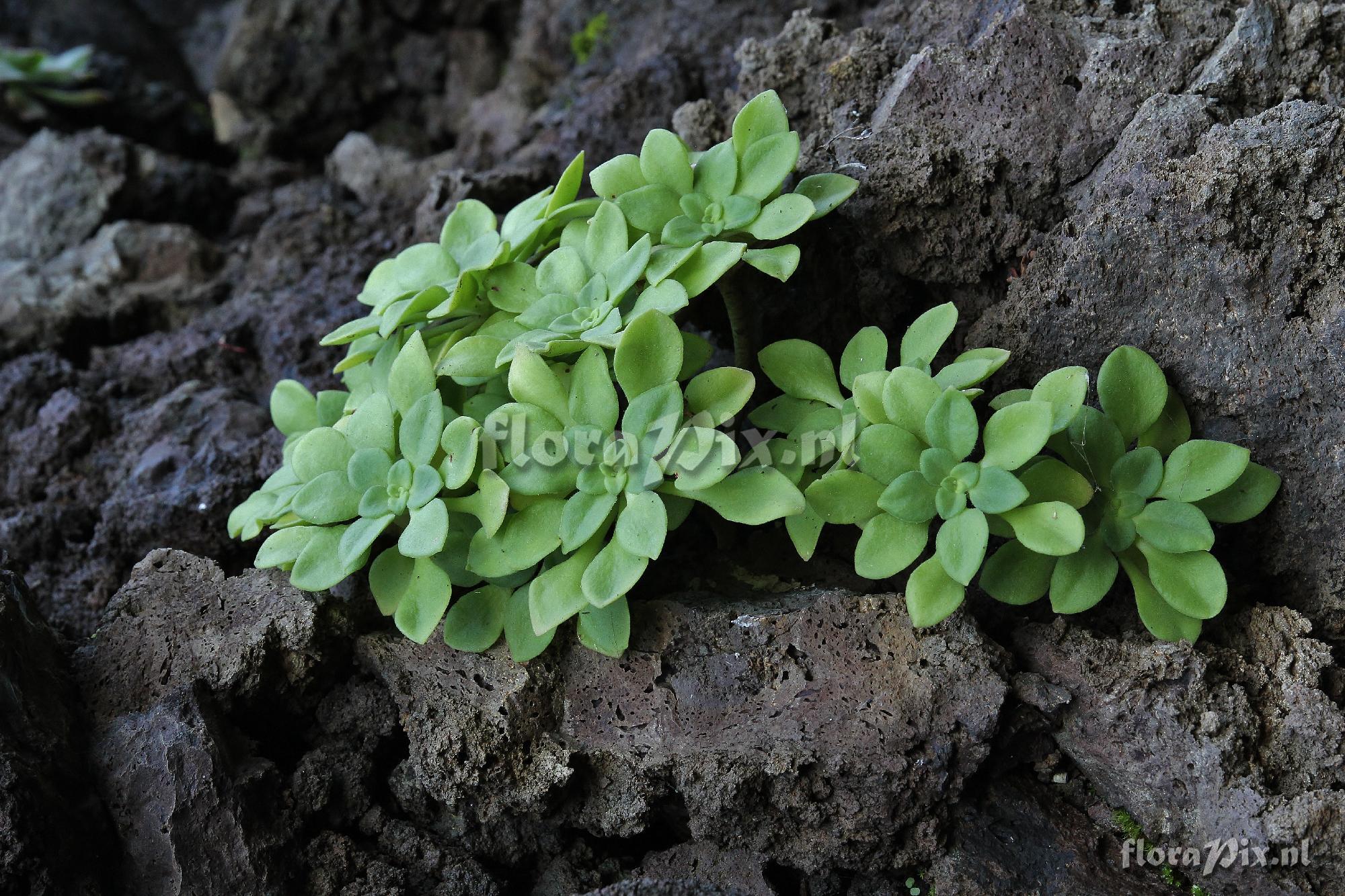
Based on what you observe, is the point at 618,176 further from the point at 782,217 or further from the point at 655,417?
the point at 655,417

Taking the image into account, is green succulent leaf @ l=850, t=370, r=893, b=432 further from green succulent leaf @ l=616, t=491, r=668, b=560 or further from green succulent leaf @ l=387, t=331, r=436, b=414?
green succulent leaf @ l=387, t=331, r=436, b=414

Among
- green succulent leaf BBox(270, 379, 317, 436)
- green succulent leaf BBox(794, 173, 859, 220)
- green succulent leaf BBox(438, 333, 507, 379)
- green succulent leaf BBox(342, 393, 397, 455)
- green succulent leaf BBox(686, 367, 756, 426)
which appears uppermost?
green succulent leaf BBox(794, 173, 859, 220)

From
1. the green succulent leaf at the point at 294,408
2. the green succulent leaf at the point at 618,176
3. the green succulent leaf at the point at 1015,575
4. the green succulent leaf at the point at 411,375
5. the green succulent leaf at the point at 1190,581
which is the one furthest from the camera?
the green succulent leaf at the point at 294,408

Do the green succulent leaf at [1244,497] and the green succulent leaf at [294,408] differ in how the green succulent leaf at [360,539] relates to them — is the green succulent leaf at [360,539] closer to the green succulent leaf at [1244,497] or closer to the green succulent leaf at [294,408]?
the green succulent leaf at [294,408]

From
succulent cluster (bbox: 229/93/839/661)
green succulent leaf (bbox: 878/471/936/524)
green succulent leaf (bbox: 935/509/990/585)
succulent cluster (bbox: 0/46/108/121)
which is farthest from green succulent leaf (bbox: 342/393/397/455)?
succulent cluster (bbox: 0/46/108/121)

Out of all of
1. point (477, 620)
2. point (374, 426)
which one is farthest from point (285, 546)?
point (477, 620)

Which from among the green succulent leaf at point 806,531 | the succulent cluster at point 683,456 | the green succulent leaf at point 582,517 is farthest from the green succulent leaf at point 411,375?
the green succulent leaf at point 806,531

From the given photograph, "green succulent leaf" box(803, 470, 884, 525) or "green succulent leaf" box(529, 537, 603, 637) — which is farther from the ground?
"green succulent leaf" box(803, 470, 884, 525)

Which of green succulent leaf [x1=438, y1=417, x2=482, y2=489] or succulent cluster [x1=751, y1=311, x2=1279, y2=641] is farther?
green succulent leaf [x1=438, y1=417, x2=482, y2=489]
